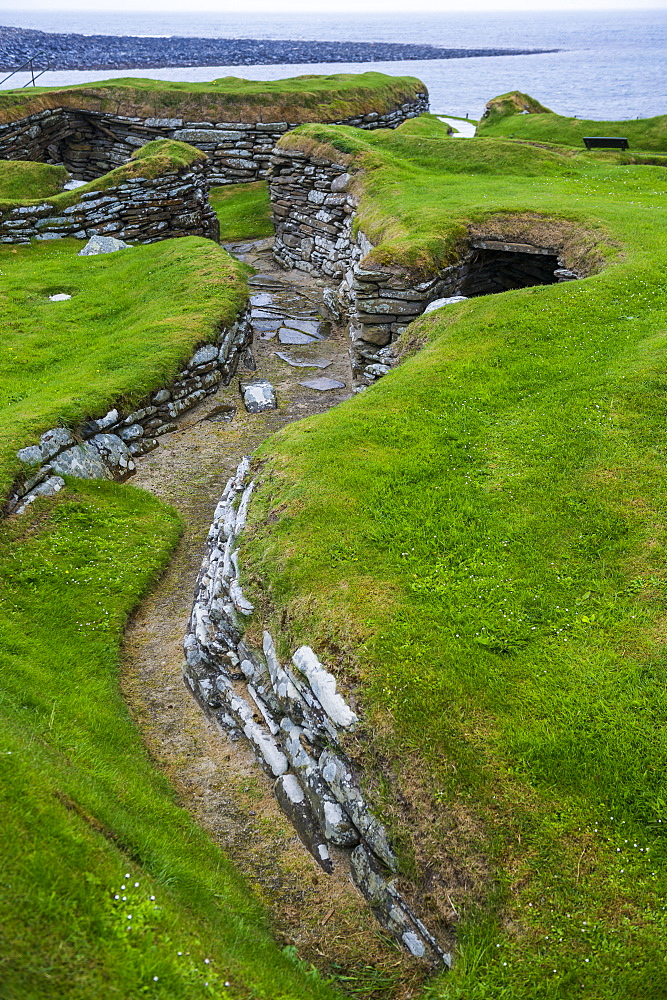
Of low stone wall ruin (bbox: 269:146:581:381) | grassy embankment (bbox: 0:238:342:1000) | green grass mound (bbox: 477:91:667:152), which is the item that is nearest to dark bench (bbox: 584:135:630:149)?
green grass mound (bbox: 477:91:667:152)

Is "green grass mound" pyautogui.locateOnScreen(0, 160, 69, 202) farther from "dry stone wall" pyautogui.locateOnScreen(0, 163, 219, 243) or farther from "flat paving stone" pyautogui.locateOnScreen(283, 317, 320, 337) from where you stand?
"flat paving stone" pyautogui.locateOnScreen(283, 317, 320, 337)

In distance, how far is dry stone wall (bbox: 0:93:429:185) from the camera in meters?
35.1

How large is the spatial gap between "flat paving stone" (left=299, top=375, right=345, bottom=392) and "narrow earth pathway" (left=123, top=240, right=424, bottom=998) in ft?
0.34

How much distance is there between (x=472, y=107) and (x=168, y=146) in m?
39.6

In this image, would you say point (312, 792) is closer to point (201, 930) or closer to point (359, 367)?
point (201, 930)

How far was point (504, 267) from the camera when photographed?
797 inches

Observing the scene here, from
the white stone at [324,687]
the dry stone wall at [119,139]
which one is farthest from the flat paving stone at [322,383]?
the dry stone wall at [119,139]

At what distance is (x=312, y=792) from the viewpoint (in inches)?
306

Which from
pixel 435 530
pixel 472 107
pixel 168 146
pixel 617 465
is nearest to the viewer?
pixel 435 530

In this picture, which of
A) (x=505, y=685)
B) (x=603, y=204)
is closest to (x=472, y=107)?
(x=603, y=204)

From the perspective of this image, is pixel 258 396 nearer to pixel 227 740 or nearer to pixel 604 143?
pixel 227 740

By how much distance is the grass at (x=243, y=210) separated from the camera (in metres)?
33.2

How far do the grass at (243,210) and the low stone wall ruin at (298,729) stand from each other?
1003 inches

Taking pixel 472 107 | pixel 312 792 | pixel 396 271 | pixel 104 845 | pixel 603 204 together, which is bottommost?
pixel 312 792
